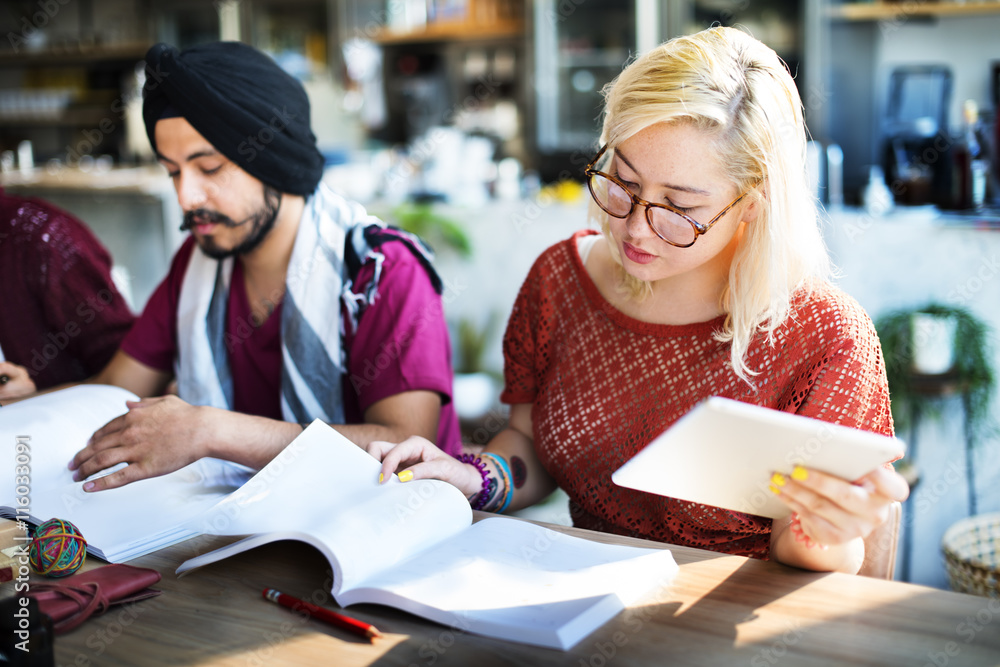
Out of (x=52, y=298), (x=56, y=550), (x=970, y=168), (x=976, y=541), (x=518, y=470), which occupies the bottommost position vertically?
(x=976, y=541)

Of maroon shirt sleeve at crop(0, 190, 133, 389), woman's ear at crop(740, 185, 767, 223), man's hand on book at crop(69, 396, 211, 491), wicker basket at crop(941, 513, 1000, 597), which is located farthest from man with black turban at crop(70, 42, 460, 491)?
wicker basket at crop(941, 513, 1000, 597)

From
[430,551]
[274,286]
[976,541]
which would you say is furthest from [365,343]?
[976,541]

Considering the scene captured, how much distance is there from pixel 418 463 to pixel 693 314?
0.45 meters

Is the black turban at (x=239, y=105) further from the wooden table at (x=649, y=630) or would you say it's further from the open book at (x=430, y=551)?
the wooden table at (x=649, y=630)

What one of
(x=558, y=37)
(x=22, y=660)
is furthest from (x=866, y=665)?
(x=558, y=37)

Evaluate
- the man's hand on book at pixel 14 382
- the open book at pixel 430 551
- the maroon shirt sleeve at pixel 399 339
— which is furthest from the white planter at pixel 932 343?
the man's hand on book at pixel 14 382

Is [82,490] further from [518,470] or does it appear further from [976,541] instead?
[976,541]

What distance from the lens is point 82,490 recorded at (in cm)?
107

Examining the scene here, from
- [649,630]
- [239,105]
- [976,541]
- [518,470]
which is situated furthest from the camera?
[976,541]

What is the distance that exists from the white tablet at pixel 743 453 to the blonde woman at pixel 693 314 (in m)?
0.10

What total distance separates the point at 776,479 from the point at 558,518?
195cm

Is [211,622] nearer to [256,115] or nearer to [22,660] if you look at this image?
[22,660]

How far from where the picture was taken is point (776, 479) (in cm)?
84

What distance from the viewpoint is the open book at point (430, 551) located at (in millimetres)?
796
